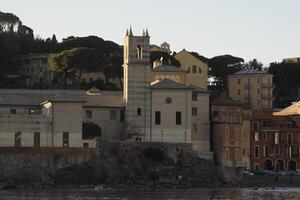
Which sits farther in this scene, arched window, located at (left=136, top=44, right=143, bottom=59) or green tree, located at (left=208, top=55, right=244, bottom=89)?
green tree, located at (left=208, top=55, right=244, bottom=89)

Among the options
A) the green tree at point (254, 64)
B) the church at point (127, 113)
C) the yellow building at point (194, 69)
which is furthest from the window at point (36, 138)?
the green tree at point (254, 64)

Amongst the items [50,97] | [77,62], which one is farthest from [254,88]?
[50,97]

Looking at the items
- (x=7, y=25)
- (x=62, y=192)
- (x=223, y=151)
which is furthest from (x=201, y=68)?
(x=7, y=25)

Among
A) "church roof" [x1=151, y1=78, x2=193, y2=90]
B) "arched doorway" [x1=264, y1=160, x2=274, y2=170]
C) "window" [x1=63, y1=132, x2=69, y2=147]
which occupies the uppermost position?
"church roof" [x1=151, y1=78, x2=193, y2=90]

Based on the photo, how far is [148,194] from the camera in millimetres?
70250

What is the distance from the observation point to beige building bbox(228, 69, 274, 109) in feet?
373

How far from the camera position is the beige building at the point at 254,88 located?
373 feet

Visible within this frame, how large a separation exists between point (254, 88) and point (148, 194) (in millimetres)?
46079

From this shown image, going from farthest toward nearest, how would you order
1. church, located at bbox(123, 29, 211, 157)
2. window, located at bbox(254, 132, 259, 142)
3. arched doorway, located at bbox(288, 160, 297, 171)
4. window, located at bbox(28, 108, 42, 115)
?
arched doorway, located at bbox(288, 160, 297, 171) < window, located at bbox(254, 132, 259, 142) < church, located at bbox(123, 29, 211, 157) < window, located at bbox(28, 108, 42, 115)

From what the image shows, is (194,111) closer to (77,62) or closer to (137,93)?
(137,93)

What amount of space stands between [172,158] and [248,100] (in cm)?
3135

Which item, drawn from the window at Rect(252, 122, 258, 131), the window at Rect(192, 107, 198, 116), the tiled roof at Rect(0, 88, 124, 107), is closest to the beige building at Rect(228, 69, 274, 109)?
the window at Rect(252, 122, 258, 131)

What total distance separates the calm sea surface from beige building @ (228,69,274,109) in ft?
119

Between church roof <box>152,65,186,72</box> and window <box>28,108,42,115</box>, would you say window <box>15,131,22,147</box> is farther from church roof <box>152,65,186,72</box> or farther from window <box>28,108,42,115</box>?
church roof <box>152,65,186,72</box>
